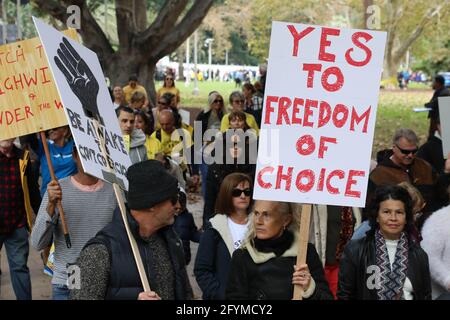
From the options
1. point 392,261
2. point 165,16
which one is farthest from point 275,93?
point 165,16

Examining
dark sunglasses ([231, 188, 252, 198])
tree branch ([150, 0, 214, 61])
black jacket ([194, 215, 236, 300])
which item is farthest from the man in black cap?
tree branch ([150, 0, 214, 61])

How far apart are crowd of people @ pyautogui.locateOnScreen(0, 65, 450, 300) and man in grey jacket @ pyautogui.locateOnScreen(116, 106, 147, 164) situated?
1 cm

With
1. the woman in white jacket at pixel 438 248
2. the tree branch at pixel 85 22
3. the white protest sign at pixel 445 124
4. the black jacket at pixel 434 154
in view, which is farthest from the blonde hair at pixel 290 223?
the tree branch at pixel 85 22

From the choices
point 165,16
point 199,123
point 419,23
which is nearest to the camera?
point 199,123

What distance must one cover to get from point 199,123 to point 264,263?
8.24m

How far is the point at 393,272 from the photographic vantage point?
15.7ft

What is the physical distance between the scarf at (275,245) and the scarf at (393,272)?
2.14 ft

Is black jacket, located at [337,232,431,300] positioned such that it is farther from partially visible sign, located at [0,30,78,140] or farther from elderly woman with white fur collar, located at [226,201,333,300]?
partially visible sign, located at [0,30,78,140]

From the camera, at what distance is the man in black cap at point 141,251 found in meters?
3.70

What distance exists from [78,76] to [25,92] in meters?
1.23

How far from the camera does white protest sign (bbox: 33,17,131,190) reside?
4062 millimetres

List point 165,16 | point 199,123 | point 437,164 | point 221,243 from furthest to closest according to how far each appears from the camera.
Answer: point 165,16
point 199,123
point 437,164
point 221,243

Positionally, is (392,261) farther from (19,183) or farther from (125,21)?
(125,21)

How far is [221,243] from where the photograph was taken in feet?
17.8
